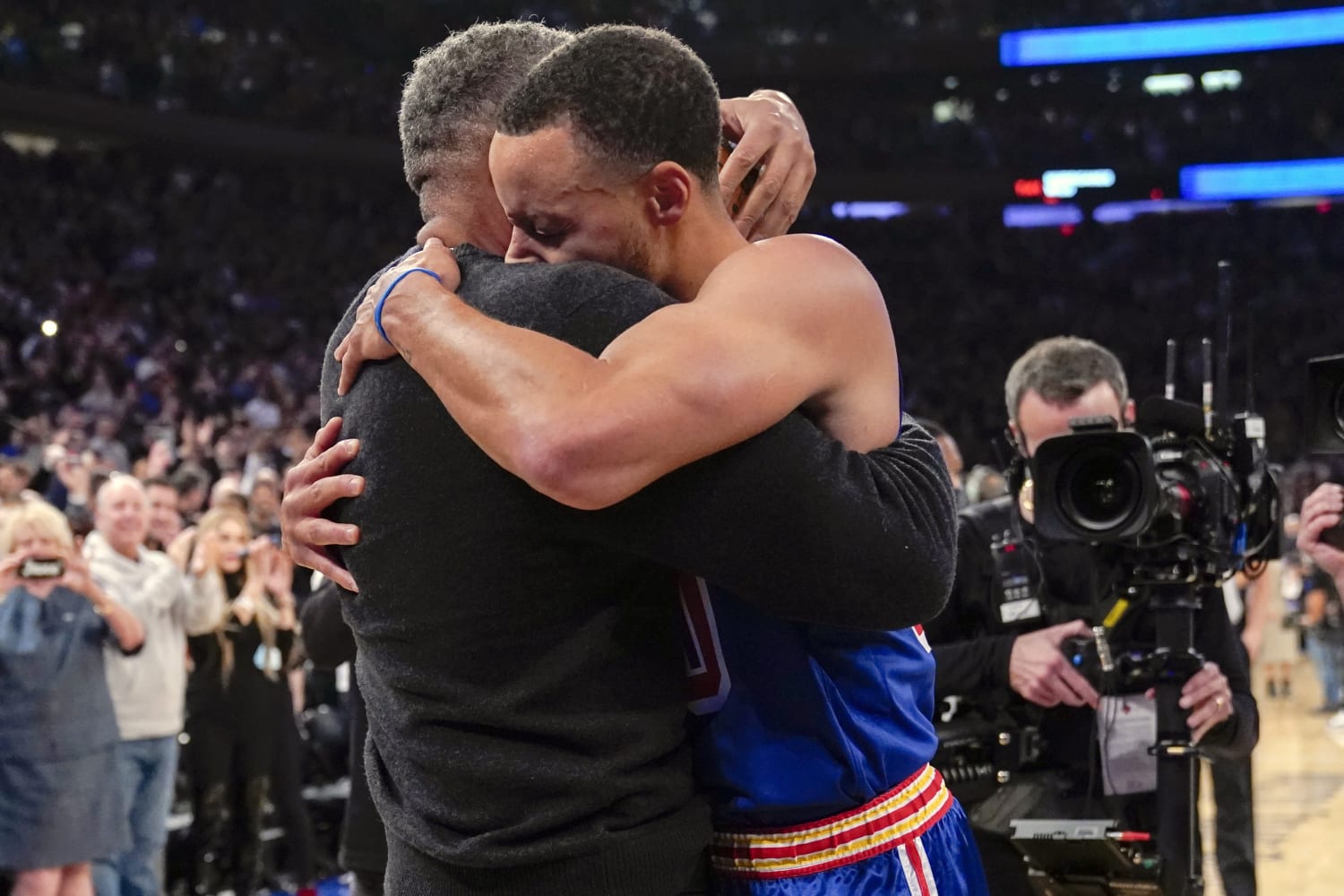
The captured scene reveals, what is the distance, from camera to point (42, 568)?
210 inches

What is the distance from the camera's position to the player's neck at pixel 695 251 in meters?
1.55

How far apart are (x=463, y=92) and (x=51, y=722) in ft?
14.0

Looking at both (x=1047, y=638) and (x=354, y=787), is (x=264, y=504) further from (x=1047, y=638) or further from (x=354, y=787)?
(x=1047, y=638)

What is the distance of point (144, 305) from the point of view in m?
15.1

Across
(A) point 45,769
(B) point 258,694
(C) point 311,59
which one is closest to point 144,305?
(C) point 311,59

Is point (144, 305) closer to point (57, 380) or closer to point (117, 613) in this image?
point (57, 380)

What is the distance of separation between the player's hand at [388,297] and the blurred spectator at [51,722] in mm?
4192

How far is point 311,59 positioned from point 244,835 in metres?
15.4

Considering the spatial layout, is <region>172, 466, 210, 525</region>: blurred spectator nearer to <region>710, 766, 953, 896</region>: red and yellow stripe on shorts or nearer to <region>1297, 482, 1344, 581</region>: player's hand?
<region>1297, 482, 1344, 581</region>: player's hand

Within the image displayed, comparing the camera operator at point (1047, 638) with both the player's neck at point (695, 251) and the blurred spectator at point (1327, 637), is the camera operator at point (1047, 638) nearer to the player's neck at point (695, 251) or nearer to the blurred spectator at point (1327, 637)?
the player's neck at point (695, 251)

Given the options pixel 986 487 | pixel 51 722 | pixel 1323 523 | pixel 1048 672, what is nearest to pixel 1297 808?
pixel 986 487

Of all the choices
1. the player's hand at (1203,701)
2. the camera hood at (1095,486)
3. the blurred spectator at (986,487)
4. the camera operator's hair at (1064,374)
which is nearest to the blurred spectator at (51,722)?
the camera operator's hair at (1064,374)

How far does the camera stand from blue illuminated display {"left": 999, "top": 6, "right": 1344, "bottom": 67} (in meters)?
20.5

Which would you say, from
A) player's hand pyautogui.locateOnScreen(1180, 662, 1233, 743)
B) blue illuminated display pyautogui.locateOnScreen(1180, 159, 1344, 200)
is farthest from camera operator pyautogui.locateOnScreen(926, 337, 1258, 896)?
blue illuminated display pyautogui.locateOnScreen(1180, 159, 1344, 200)
